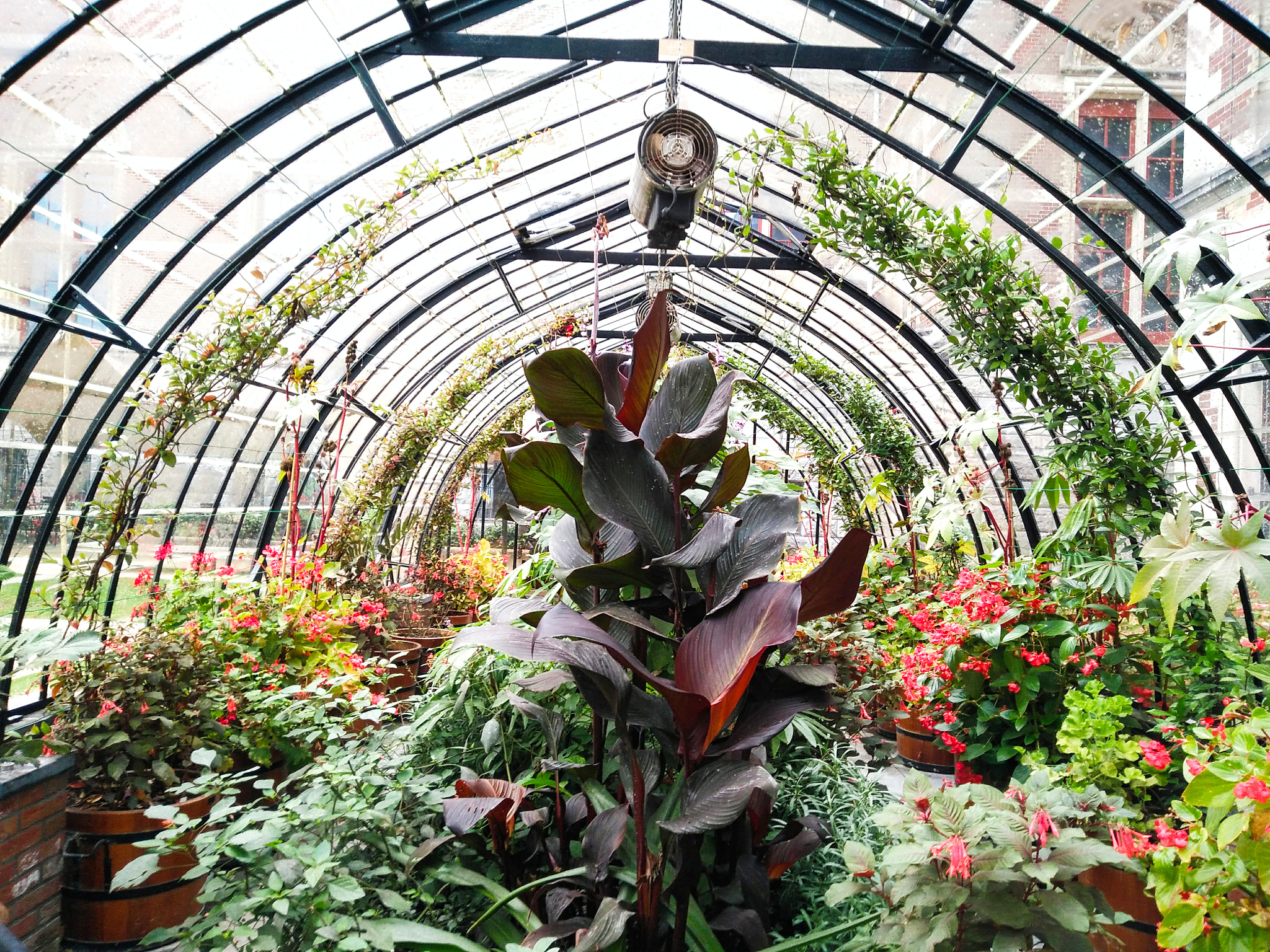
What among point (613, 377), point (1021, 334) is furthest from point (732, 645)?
point (1021, 334)

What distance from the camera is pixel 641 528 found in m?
1.54

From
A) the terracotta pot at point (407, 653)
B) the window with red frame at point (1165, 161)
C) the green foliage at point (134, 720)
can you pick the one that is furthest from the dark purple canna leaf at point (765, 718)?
the terracotta pot at point (407, 653)

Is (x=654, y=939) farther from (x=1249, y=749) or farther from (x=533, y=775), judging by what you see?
(x=1249, y=749)

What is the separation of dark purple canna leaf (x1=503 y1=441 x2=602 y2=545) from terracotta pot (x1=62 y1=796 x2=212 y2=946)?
5.73ft

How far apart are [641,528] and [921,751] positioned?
3346 mm

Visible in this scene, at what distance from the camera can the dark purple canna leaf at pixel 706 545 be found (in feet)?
4.71

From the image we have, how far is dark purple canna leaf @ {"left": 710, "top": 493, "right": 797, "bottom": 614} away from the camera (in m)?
1.53

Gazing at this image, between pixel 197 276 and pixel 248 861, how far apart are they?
3986 millimetres

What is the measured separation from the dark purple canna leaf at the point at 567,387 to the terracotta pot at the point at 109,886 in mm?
1937

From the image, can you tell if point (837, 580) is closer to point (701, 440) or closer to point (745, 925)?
point (701, 440)

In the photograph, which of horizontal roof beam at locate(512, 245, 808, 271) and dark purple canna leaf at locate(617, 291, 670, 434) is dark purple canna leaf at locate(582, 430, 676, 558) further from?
horizontal roof beam at locate(512, 245, 808, 271)

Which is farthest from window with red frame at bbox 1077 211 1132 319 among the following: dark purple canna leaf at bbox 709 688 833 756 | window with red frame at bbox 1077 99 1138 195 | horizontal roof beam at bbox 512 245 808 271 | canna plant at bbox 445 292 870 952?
dark purple canna leaf at bbox 709 688 833 756

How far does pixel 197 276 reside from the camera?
438 cm

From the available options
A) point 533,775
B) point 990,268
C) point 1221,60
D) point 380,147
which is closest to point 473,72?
point 380,147
